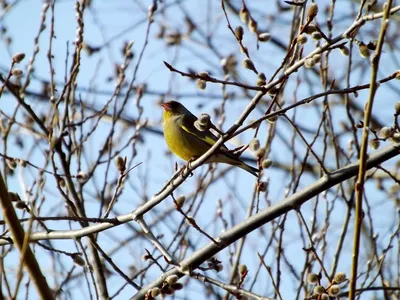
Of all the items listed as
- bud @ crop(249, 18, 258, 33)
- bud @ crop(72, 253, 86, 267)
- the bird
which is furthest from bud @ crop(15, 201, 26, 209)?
the bird

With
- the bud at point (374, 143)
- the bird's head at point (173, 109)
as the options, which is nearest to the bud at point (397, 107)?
the bud at point (374, 143)

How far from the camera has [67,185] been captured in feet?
13.3

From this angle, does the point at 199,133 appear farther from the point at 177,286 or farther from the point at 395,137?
the point at 395,137

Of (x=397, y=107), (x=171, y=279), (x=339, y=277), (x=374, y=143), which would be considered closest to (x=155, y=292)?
(x=171, y=279)

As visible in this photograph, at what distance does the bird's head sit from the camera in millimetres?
5416

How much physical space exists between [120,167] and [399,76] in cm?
134

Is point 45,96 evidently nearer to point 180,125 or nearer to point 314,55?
point 180,125

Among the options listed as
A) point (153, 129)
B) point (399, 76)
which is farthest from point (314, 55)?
point (153, 129)

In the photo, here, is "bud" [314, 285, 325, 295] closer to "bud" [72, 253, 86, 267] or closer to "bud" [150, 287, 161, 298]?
"bud" [150, 287, 161, 298]

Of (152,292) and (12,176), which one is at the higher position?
(12,176)

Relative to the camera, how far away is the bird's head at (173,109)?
17.8ft

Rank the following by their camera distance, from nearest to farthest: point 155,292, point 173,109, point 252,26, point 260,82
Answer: point 155,292 → point 260,82 → point 252,26 → point 173,109

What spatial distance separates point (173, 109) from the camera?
5.48m

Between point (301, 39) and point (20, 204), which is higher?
point (301, 39)
